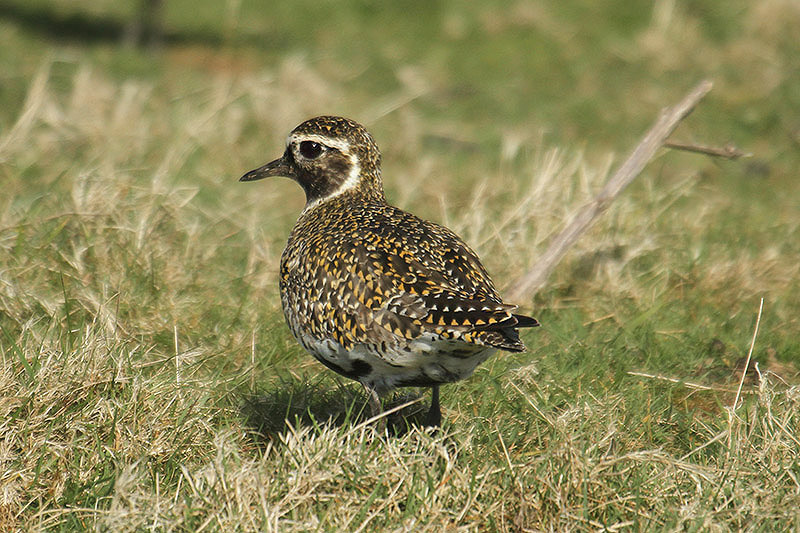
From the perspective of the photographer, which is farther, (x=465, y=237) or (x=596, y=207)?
(x=465, y=237)

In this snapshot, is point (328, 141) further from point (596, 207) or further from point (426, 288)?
point (596, 207)

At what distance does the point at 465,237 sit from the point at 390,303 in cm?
289

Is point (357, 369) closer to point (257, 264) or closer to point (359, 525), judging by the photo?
point (359, 525)

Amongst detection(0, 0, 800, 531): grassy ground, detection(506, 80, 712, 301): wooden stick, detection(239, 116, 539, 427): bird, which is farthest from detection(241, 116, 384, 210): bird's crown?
detection(506, 80, 712, 301): wooden stick

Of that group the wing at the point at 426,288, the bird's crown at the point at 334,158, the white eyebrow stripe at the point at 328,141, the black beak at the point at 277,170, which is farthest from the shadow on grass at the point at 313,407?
the white eyebrow stripe at the point at 328,141

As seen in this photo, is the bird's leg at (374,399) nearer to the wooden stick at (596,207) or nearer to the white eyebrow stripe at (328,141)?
the white eyebrow stripe at (328,141)

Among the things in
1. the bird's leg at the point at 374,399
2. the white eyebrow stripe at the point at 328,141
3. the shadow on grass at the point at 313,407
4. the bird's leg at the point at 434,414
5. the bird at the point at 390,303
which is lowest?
the shadow on grass at the point at 313,407

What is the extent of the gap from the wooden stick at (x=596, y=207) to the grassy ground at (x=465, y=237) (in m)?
0.30

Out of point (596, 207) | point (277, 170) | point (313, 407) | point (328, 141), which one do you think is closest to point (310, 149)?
point (328, 141)

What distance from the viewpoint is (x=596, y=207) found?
21.3 ft

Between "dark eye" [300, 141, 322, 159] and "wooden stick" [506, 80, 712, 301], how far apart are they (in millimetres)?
1549

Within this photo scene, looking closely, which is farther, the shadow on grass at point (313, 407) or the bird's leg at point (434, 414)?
the shadow on grass at point (313, 407)

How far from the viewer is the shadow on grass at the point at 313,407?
514 cm

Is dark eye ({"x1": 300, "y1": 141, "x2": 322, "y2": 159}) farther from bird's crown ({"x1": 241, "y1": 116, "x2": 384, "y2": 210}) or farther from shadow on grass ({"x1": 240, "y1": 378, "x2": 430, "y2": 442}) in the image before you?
shadow on grass ({"x1": 240, "y1": 378, "x2": 430, "y2": 442})
